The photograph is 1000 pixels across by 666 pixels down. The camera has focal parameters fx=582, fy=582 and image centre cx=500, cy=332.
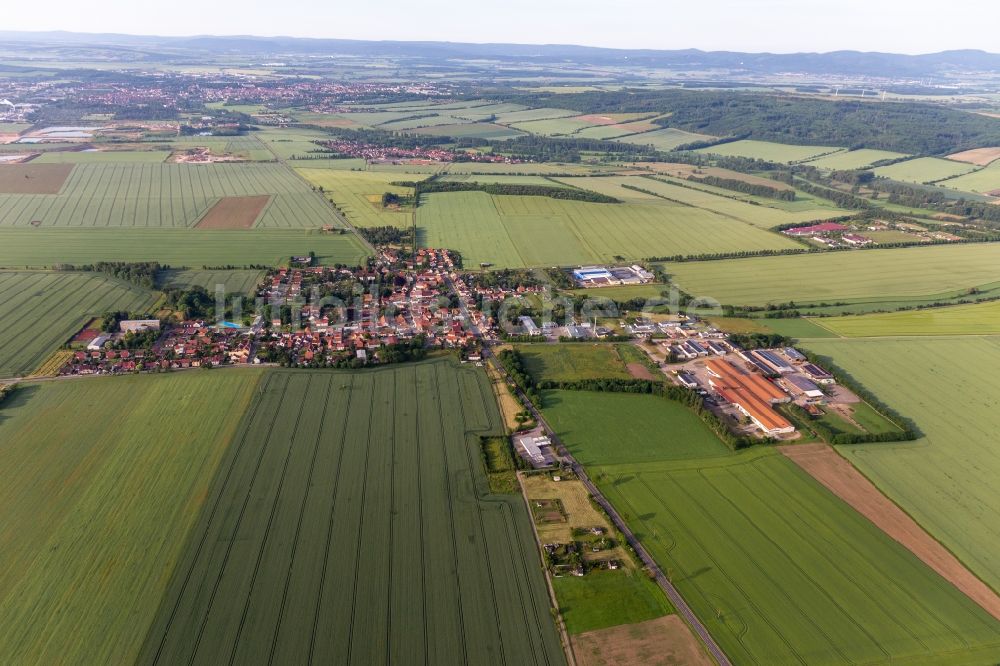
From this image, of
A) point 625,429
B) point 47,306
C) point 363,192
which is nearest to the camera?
point 625,429

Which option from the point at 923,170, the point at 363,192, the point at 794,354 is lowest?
the point at 794,354

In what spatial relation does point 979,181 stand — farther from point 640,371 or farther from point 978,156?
point 640,371

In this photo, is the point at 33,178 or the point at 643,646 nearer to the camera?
the point at 643,646

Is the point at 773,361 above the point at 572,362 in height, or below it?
above

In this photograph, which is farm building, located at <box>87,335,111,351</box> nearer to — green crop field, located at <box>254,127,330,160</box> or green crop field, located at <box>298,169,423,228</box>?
green crop field, located at <box>298,169,423,228</box>

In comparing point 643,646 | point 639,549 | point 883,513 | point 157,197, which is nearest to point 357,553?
point 643,646

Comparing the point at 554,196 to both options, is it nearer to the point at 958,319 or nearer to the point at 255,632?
the point at 958,319

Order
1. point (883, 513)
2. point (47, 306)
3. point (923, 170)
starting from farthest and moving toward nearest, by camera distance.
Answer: point (923, 170)
point (47, 306)
point (883, 513)
